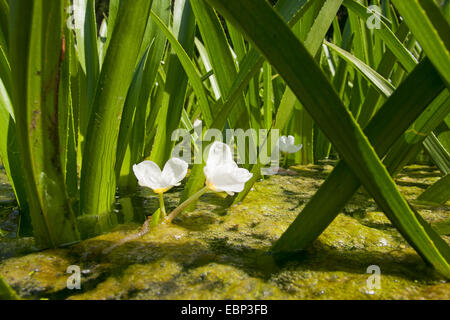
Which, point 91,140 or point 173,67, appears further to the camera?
point 173,67

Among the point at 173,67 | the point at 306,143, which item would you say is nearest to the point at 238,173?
the point at 173,67

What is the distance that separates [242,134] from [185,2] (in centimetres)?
38

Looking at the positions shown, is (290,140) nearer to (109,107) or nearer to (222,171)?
(222,171)

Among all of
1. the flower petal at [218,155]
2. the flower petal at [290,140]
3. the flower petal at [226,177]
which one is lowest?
the flower petal at [226,177]

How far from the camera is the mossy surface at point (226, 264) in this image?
47cm

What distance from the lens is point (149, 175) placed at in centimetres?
66

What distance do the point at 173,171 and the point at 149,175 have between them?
46 millimetres

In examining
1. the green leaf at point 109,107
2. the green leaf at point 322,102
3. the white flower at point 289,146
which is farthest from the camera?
the white flower at point 289,146

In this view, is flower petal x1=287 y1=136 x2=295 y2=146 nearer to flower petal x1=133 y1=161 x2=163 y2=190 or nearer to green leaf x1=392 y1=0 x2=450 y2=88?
flower petal x1=133 y1=161 x2=163 y2=190

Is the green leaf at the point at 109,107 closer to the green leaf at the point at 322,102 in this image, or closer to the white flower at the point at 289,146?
the green leaf at the point at 322,102

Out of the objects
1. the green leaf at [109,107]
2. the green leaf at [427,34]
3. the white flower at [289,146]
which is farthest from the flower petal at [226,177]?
the white flower at [289,146]

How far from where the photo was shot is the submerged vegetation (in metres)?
0.41

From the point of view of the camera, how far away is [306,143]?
135 cm

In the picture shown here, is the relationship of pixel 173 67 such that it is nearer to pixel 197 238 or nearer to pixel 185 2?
pixel 185 2
